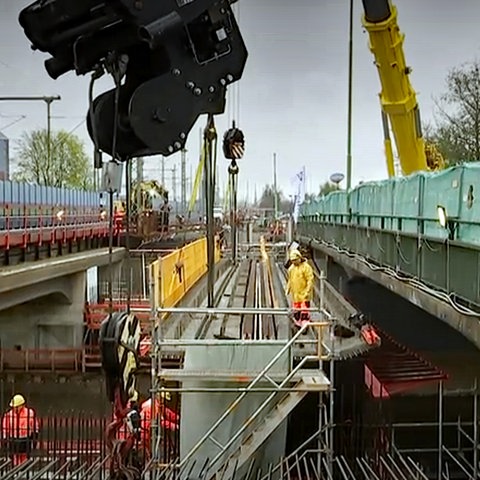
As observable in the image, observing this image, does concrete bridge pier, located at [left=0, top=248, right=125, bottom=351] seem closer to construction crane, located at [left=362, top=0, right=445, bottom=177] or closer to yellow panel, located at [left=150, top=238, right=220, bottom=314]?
yellow panel, located at [left=150, top=238, right=220, bottom=314]

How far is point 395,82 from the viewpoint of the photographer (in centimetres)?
1538

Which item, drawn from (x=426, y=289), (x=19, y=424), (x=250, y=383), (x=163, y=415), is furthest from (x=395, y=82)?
(x=19, y=424)

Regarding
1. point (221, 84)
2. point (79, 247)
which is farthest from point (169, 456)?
point (79, 247)

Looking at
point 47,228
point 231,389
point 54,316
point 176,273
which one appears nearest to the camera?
point 231,389

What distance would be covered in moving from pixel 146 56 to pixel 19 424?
829cm

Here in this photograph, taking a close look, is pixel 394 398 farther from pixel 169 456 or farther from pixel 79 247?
pixel 79 247

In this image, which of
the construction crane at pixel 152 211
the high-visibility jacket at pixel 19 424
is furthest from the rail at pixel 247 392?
the construction crane at pixel 152 211

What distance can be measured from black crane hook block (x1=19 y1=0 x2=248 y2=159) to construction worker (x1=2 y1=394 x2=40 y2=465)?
273 inches

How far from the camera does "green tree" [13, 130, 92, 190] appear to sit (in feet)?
131

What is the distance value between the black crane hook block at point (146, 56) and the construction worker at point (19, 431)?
6.93m

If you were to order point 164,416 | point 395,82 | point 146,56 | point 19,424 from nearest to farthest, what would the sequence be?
point 146,56 → point 164,416 → point 19,424 → point 395,82

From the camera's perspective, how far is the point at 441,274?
7328 mm

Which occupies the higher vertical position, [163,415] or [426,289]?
[426,289]

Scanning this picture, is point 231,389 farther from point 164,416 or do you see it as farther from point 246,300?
point 246,300
